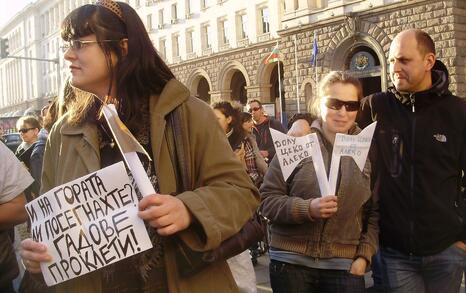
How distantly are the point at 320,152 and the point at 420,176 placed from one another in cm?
54

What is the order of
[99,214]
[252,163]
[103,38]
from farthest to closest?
1. [252,163]
2. [103,38]
3. [99,214]

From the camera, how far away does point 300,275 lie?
114 inches

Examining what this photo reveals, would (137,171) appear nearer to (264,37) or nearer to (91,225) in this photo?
(91,225)

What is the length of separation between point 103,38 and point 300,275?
164 cm

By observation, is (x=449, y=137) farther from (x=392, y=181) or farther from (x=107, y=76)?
(x=107, y=76)

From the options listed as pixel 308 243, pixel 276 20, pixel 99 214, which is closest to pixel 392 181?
pixel 308 243

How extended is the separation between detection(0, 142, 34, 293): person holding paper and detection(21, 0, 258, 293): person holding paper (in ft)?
2.07

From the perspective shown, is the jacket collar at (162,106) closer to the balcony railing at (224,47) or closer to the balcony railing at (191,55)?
the balcony railing at (224,47)

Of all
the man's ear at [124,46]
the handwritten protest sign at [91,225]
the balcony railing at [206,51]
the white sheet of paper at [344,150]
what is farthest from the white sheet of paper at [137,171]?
the balcony railing at [206,51]

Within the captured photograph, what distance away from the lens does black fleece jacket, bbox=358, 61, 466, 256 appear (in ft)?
9.66

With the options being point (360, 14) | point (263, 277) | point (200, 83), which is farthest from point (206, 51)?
point (263, 277)

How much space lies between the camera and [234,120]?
6234 mm

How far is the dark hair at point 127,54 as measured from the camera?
1.85m

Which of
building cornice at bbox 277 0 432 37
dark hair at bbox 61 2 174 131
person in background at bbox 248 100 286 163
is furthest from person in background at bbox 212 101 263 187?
building cornice at bbox 277 0 432 37
